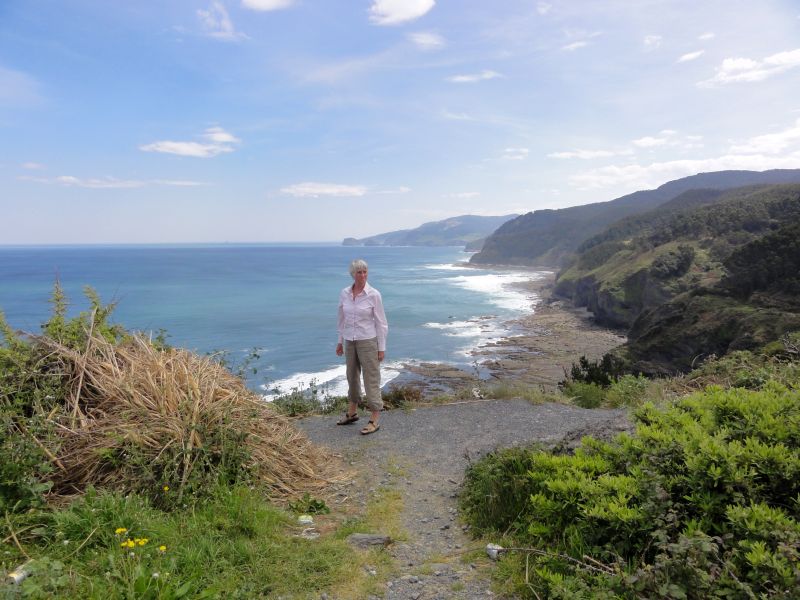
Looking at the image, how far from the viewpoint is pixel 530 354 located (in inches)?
1641

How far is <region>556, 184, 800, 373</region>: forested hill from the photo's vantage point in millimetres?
26578

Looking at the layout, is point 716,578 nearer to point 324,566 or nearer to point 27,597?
point 324,566

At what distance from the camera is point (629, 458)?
3553mm

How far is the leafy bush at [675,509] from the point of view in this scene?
2391 mm

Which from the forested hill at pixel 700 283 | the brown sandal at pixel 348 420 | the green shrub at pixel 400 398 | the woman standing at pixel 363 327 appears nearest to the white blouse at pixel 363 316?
the woman standing at pixel 363 327

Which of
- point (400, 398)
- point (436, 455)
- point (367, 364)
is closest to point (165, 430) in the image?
point (367, 364)

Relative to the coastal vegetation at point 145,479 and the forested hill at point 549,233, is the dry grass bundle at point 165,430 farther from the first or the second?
the forested hill at point 549,233

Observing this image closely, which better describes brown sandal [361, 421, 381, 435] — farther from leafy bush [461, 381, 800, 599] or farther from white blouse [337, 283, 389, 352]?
leafy bush [461, 381, 800, 599]

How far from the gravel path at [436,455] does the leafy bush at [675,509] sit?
466 millimetres

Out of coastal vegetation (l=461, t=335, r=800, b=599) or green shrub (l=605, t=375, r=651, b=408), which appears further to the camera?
green shrub (l=605, t=375, r=651, b=408)

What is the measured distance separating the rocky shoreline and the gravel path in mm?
13059

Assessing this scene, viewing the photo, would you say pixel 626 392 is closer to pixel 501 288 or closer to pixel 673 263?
pixel 673 263

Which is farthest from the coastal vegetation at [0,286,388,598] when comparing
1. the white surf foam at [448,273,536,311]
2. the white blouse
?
the white surf foam at [448,273,536,311]

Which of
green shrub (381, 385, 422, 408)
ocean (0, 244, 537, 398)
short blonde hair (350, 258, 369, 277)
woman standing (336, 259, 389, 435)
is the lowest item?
ocean (0, 244, 537, 398)
